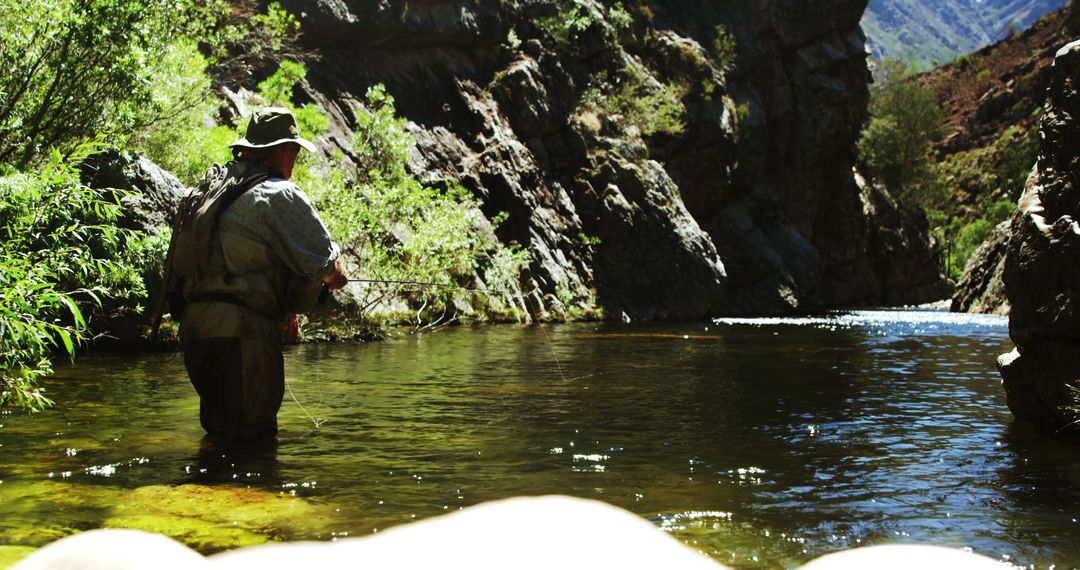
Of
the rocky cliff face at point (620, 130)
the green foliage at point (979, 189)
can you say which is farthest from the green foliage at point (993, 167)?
the rocky cliff face at point (620, 130)

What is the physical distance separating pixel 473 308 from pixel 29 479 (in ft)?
79.2

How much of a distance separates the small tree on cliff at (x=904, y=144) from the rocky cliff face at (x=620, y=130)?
17047mm

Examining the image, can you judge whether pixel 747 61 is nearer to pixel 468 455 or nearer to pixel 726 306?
pixel 726 306

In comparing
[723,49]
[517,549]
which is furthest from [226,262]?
[723,49]

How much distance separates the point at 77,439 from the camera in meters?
6.88

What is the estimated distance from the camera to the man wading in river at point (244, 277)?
6188mm

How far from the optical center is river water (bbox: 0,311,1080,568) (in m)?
4.70

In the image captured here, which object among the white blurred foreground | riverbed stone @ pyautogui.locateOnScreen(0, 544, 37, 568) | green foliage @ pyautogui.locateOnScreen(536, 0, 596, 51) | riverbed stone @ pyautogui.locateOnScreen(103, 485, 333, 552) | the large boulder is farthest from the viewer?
green foliage @ pyautogui.locateOnScreen(536, 0, 596, 51)

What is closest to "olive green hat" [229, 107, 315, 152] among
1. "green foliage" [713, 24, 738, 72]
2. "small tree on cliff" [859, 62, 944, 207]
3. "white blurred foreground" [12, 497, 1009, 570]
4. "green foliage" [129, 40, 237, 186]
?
"white blurred foreground" [12, 497, 1009, 570]

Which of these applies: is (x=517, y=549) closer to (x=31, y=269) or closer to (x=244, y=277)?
(x=244, y=277)

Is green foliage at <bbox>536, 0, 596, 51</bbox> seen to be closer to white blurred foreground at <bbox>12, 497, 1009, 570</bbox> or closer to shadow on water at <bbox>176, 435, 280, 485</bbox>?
shadow on water at <bbox>176, 435, 280, 485</bbox>

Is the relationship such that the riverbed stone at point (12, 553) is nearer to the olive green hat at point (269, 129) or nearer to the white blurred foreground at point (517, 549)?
the white blurred foreground at point (517, 549)

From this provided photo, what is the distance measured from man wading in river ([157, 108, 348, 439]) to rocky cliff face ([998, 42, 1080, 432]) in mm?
5937

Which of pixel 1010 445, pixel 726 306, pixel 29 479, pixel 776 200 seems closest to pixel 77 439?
pixel 29 479
